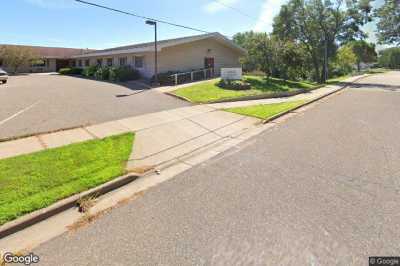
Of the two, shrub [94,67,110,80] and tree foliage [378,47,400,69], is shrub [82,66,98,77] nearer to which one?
shrub [94,67,110,80]

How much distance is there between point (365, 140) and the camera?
7570 millimetres

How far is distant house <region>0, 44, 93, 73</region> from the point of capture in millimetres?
42019

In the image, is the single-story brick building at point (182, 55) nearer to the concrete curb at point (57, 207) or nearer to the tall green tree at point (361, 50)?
the concrete curb at point (57, 207)

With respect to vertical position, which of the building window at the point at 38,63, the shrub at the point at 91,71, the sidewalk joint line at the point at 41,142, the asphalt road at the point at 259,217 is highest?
the building window at the point at 38,63

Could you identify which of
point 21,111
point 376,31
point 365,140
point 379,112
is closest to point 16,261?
point 365,140

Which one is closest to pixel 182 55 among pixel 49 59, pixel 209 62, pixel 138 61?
pixel 209 62

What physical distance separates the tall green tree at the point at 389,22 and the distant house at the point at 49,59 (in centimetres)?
4594

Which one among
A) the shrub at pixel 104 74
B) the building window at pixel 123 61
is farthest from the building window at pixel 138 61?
the shrub at pixel 104 74

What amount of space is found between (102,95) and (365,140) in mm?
12939

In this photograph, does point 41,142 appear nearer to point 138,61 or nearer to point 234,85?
point 234,85

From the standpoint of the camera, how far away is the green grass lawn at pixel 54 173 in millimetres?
4119

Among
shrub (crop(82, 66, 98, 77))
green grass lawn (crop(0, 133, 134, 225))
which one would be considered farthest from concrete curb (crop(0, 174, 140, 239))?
shrub (crop(82, 66, 98, 77))

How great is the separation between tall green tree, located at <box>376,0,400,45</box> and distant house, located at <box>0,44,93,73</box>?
45942 mm

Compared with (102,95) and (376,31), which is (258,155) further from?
(376,31)
